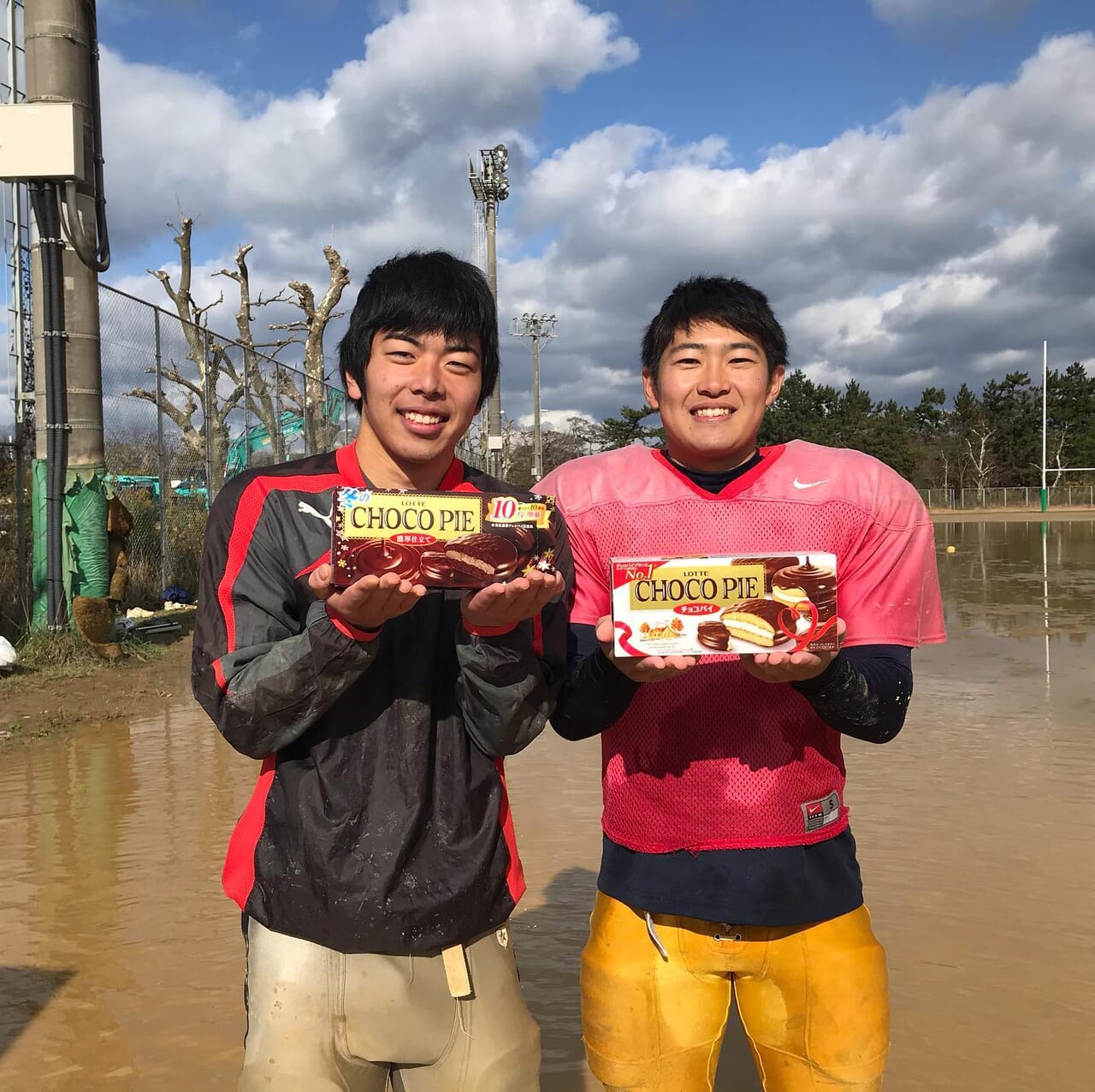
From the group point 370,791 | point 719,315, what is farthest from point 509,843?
point 719,315

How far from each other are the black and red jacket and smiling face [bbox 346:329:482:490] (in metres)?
0.17

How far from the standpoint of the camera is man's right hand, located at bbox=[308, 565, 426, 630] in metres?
1.76

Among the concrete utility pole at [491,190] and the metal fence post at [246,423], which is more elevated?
the concrete utility pole at [491,190]

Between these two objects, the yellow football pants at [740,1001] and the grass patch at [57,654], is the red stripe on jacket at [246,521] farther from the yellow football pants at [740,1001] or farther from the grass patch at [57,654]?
the grass patch at [57,654]

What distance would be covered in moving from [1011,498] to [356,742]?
63.9m

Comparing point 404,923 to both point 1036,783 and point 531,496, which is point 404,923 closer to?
point 531,496

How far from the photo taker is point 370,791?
196 centimetres

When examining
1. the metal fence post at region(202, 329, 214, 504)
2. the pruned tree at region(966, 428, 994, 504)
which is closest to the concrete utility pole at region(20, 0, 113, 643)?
the metal fence post at region(202, 329, 214, 504)

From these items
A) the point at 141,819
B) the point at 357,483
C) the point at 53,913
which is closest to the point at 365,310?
the point at 357,483

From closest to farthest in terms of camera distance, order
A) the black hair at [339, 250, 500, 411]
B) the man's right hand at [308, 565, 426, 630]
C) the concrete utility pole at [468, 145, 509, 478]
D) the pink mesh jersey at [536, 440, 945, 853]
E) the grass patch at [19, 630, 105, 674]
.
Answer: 1. the man's right hand at [308, 565, 426, 630]
2. the black hair at [339, 250, 500, 411]
3. the pink mesh jersey at [536, 440, 945, 853]
4. the grass patch at [19, 630, 105, 674]
5. the concrete utility pole at [468, 145, 509, 478]

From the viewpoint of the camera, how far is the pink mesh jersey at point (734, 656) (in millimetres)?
2260

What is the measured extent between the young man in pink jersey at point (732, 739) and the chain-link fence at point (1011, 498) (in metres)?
58.8

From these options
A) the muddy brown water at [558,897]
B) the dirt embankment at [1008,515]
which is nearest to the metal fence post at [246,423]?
the muddy brown water at [558,897]

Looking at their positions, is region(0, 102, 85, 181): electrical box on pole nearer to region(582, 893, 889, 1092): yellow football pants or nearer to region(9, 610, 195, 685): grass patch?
region(9, 610, 195, 685): grass patch
